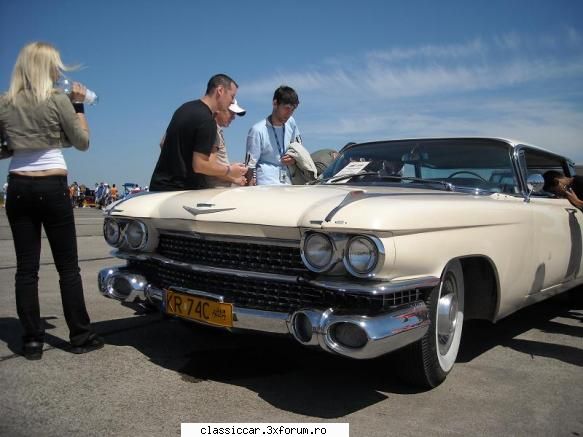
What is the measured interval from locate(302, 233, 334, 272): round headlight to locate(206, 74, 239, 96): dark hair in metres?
1.85

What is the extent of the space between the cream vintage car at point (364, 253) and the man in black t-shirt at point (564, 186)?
55 centimetres

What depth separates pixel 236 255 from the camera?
2.91 meters

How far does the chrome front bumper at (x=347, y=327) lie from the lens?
239cm

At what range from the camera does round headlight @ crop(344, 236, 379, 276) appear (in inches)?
95.7

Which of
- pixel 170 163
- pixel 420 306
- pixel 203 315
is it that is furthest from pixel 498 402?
pixel 170 163

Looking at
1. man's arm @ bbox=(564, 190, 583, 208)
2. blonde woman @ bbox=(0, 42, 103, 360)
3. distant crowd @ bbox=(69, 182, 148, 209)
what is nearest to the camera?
blonde woman @ bbox=(0, 42, 103, 360)

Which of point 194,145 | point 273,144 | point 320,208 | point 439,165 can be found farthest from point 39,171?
point 439,165

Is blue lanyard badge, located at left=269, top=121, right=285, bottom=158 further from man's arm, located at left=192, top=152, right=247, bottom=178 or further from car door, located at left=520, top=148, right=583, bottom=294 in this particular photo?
car door, located at left=520, top=148, right=583, bottom=294

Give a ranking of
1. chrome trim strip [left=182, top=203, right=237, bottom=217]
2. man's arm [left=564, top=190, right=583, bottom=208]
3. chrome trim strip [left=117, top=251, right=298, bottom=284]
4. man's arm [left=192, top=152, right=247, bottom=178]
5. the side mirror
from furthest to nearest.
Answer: man's arm [left=564, top=190, right=583, bottom=208]
the side mirror
man's arm [left=192, top=152, right=247, bottom=178]
chrome trim strip [left=182, top=203, right=237, bottom=217]
chrome trim strip [left=117, top=251, right=298, bottom=284]

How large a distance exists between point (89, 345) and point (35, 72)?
1.68 metres

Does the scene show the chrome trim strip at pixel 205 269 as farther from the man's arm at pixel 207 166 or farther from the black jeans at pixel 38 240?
the man's arm at pixel 207 166

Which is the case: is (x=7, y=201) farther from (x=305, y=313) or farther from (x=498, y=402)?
(x=498, y=402)

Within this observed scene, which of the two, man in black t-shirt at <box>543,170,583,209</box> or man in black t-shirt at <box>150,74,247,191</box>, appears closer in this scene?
man in black t-shirt at <box>150,74,247,191</box>

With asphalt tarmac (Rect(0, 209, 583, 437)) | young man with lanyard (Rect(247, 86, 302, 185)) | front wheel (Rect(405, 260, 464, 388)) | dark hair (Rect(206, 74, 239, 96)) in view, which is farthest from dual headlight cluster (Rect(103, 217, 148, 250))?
front wheel (Rect(405, 260, 464, 388))
